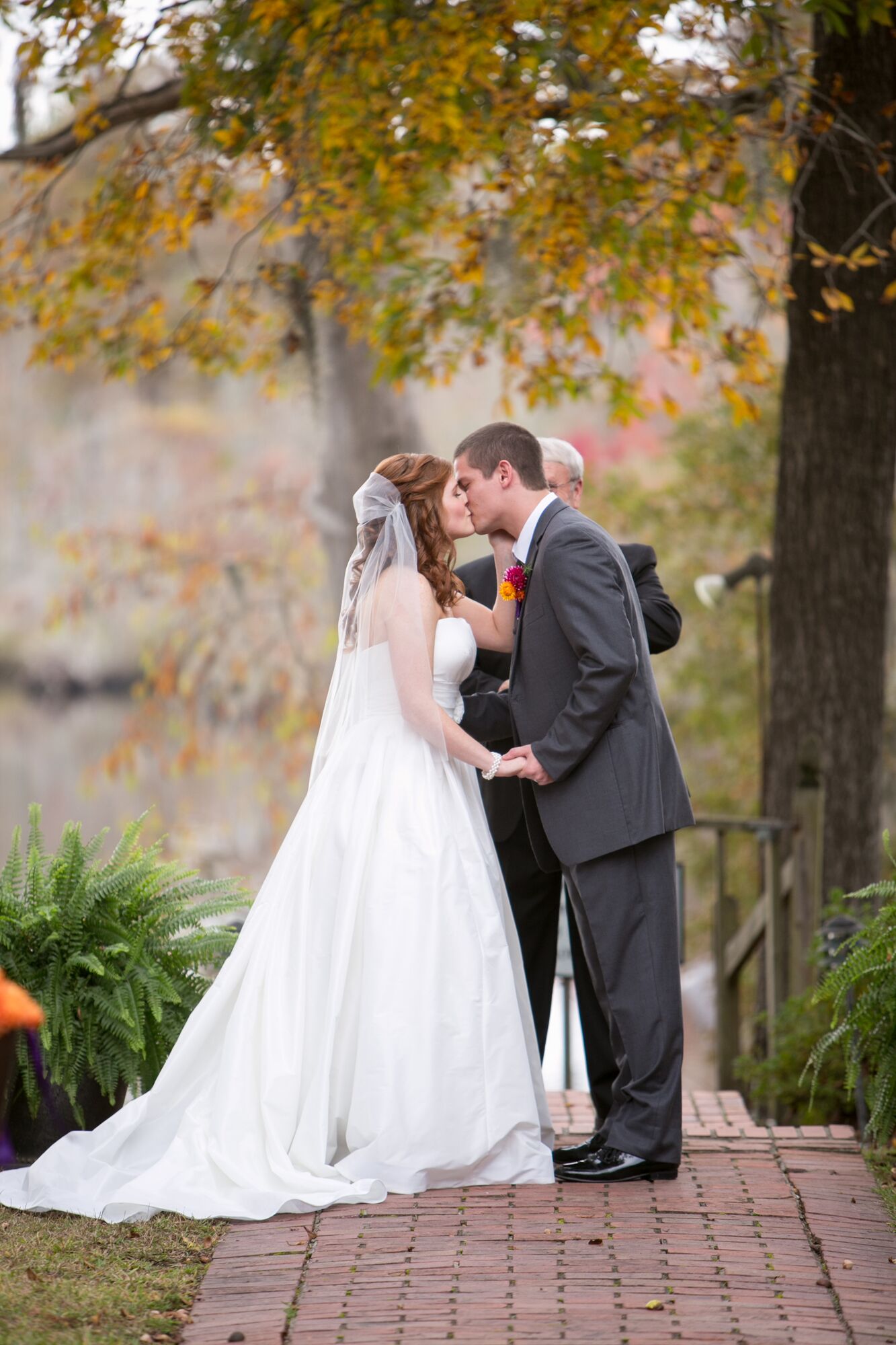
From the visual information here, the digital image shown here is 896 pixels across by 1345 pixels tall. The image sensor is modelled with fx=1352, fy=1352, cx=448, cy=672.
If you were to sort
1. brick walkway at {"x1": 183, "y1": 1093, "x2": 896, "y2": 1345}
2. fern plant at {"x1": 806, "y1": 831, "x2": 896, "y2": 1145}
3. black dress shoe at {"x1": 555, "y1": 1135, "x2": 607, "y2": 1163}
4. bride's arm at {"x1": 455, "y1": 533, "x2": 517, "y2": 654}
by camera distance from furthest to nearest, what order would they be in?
bride's arm at {"x1": 455, "y1": 533, "x2": 517, "y2": 654} < fern plant at {"x1": 806, "y1": 831, "x2": 896, "y2": 1145} < black dress shoe at {"x1": 555, "y1": 1135, "x2": 607, "y2": 1163} < brick walkway at {"x1": 183, "y1": 1093, "x2": 896, "y2": 1345}

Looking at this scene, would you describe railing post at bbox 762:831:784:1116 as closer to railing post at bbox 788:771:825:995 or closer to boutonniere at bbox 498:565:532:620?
railing post at bbox 788:771:825:995

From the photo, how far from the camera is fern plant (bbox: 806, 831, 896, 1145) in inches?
146

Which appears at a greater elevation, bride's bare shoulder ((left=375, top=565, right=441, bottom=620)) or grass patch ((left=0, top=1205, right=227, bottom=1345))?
bride's bare shoulder ((left=375, top=565, right=441, bottom=620))

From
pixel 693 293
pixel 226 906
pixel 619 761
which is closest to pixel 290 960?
pixel 226 906

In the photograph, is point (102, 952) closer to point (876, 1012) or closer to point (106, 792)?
point (876, 1012)

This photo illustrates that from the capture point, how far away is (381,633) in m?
3.81

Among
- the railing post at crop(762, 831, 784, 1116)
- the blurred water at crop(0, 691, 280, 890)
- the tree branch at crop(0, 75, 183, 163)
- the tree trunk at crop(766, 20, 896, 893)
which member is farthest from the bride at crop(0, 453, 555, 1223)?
the blurred water at crop(0, 691, 280, 890)

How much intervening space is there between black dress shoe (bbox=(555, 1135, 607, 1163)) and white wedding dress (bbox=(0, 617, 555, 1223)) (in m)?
0.06

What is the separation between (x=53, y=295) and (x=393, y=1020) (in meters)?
6.09

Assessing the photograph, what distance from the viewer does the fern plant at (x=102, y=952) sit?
375cm

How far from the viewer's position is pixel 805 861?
5777 mm

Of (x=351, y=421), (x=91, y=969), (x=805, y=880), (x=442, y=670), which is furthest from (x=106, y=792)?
(x=442, y=670)

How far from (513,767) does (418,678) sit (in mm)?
367

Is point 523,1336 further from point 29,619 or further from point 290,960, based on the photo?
point 29,619
